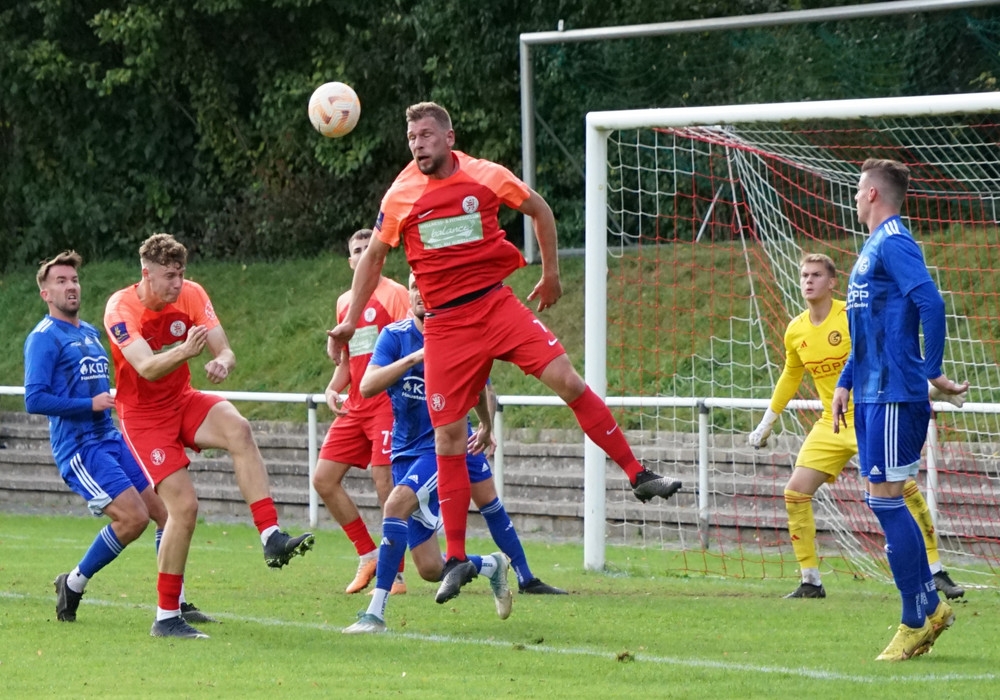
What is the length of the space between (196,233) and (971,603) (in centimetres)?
1762

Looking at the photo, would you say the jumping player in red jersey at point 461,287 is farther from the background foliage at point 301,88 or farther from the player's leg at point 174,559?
the background foliage at point 301,88

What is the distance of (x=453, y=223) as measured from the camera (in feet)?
24.0

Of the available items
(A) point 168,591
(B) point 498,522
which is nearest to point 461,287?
(A) point 168,591

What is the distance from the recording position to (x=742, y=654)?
6957mm

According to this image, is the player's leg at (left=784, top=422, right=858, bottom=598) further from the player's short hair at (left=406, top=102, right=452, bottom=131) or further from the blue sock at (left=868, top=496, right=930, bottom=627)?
the player's short hair at (left=406, top=102, right=452, bottom=131)

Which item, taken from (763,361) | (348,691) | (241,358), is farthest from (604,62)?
(348,691)

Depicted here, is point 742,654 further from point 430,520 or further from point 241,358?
point 241,358

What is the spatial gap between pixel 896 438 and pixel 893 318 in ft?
1.74

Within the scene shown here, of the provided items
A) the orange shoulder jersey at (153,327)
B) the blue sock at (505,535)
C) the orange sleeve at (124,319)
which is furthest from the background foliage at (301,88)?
Answer: the orange sleeve at (124,319)

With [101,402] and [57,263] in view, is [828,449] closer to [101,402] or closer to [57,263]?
[101,402]

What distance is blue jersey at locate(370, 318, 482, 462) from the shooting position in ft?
27.7

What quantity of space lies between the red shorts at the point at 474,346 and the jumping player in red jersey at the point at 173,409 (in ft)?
3.36

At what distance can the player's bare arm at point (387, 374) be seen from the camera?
8000mm

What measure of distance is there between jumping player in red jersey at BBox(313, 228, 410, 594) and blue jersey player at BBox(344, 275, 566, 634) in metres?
1.05
